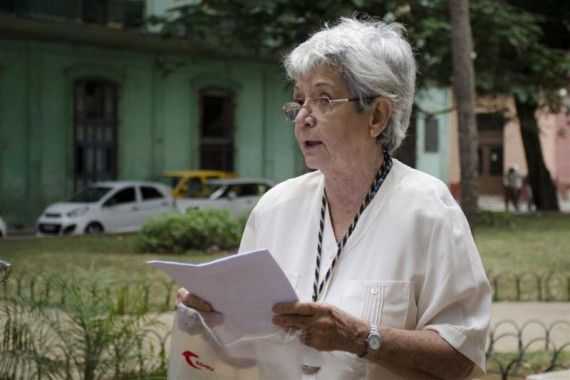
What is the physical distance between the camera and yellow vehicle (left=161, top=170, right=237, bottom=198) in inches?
894

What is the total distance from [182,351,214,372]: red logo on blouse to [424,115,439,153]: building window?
104 feet

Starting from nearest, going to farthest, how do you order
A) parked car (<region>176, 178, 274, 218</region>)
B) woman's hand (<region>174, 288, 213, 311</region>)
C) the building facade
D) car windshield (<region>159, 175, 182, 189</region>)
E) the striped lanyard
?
woman's hand (<region>174, 288, 213, 311</region>), the striped lanyard, parked car (<region>176, 178, 274, 218</region>), the building facade, car windshield (<region>159, 175, 182, 189</region>)

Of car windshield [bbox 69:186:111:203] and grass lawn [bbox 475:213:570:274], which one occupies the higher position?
car windshield [bbox 69:186:111:203]

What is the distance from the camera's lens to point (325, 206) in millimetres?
2762

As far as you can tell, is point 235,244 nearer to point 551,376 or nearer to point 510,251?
point 510,251

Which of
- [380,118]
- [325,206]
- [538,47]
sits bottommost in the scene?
[325,206]

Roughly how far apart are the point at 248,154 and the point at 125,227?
7.87 meters

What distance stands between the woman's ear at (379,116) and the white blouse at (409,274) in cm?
16

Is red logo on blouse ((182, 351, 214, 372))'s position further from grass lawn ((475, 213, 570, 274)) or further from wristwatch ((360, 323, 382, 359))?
grass lawn ((475, 213, 570, 274))

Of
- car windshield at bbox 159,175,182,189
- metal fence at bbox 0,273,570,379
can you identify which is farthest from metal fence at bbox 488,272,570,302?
car windshield at bbox 159,175,182,189

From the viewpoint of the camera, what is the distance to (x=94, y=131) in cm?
2517

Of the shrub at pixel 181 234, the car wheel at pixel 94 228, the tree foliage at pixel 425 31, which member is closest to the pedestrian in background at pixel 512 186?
the tree foliage at pixel 425 31

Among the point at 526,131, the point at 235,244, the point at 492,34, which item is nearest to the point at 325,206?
the point at 235,244

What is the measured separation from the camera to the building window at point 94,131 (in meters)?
24.9
